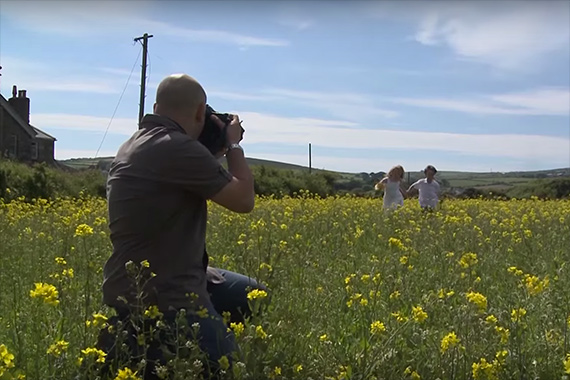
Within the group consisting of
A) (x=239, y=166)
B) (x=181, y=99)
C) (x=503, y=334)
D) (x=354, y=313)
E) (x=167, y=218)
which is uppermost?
(x=181, y=99)

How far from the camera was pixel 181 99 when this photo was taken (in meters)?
3.37

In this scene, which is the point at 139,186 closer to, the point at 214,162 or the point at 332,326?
the point at 214,162

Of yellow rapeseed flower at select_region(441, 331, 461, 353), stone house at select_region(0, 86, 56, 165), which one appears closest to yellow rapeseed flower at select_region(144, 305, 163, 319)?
yellow rapeseed flower at select_region(441, 331, 461, 353)

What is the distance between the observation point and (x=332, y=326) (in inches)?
161

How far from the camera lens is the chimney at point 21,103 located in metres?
38.0

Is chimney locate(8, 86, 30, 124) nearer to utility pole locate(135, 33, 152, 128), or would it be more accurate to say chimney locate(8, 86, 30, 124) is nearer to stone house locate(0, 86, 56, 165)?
stone house locate(0, 86, 56, 165)

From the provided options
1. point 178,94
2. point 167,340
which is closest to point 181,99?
point 178,94

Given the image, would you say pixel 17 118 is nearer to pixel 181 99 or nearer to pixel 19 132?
pixel 19 132

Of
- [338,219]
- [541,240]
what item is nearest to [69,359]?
[541,240]

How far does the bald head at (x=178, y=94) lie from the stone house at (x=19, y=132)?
33.1 metres

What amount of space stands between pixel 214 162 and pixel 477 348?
56.1 inches

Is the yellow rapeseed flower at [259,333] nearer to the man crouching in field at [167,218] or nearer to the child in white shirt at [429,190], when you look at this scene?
the man crouching in field at [167,218]

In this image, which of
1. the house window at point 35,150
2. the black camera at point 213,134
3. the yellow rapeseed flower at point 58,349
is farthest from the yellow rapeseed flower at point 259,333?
the house window at point 35,150

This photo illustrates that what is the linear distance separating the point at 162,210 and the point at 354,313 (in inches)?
59.4
